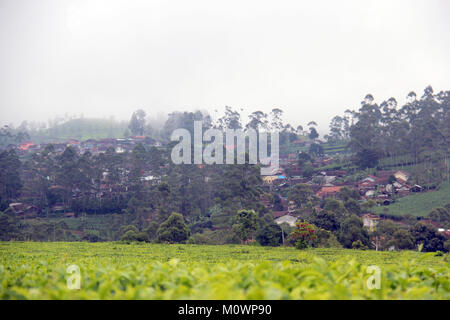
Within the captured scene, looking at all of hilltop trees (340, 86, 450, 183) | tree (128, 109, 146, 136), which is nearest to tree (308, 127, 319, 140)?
hilltop trees (340, 86, 450, 183)

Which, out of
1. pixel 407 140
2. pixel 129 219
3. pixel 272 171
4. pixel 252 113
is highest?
pixel 252 113

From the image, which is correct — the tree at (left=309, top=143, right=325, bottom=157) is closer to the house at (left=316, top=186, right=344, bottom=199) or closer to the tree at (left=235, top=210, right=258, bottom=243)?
the house at (left=316, top=186, right=344, bottom=199)

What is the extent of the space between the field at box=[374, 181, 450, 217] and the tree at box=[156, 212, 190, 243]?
51.3ft

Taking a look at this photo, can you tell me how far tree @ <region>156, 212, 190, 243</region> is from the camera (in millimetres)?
19953

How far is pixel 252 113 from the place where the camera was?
168 ft

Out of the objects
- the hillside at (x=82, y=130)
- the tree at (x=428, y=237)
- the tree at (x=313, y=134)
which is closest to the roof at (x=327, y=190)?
the tree at (x=428, y=237)

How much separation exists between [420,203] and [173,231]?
62.6ft

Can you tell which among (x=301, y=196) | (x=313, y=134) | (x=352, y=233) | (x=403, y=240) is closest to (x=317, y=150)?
(x=313, y=134)

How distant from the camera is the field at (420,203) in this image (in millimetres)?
28234

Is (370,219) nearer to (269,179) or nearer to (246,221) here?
(246,221)
